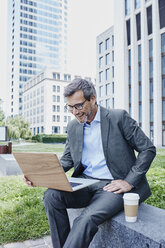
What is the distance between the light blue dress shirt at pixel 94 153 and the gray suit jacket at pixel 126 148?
109 millimetres

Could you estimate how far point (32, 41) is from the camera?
320ft

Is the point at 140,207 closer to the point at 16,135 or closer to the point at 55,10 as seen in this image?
the point at 16,135

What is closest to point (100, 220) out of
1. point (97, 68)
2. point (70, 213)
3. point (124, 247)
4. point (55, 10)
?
point (124, 247)

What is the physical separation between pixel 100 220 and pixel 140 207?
18.3 inches

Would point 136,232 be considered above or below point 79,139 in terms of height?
below

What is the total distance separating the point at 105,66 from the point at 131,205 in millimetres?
43480

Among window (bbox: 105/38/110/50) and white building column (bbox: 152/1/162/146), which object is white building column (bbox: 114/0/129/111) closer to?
white building column (bbox: 152/1/162/146)

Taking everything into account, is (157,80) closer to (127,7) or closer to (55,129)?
(127,7)

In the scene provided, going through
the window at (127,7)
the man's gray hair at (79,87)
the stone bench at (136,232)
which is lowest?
the stone bench at (136,232)

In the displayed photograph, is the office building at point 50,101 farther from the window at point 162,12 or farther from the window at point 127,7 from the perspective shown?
the window at point 162,12

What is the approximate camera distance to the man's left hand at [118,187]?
2025 millimetres

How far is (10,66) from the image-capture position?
3767 inches

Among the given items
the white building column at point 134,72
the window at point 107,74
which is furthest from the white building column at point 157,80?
the window at point 107,74

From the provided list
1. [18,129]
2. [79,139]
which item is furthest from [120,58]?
[79,139]
